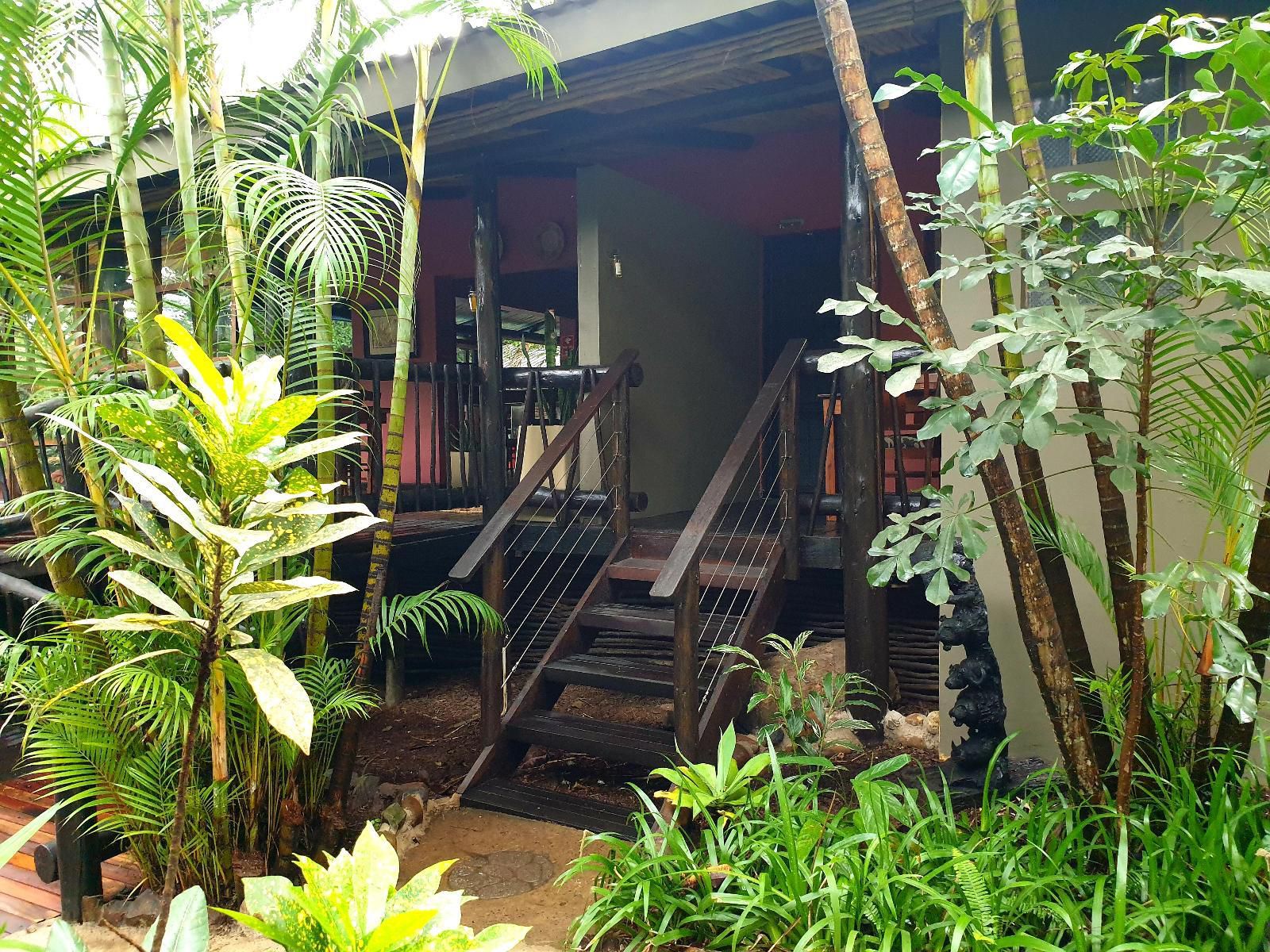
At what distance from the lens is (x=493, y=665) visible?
3.82 m

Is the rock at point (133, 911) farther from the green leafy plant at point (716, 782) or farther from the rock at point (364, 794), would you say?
the green leafy plant at point (716, 782)

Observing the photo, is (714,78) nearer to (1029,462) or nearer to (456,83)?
(456,83)

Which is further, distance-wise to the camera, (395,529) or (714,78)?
(395,529)

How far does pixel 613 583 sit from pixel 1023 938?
2734mm

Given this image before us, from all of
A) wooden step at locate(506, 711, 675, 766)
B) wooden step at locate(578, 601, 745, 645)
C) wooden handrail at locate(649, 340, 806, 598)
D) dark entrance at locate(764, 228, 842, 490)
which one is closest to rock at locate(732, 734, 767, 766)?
wooden step at locate(506, 711, 675, 766)

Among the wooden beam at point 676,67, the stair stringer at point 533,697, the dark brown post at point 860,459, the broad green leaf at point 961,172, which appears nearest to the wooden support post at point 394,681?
the stair stringer at point 533,697

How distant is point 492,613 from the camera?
332 centimetres

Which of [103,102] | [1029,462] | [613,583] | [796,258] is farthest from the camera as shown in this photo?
[796,258]

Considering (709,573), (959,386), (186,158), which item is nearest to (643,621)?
(709,573)

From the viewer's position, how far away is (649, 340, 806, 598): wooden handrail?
3.29 metres

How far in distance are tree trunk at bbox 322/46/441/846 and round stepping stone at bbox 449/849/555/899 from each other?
1.53 ft

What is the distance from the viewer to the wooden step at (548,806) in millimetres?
3348

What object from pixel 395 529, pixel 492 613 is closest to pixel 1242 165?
pixel 492 613

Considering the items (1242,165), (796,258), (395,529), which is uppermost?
(796,258)
